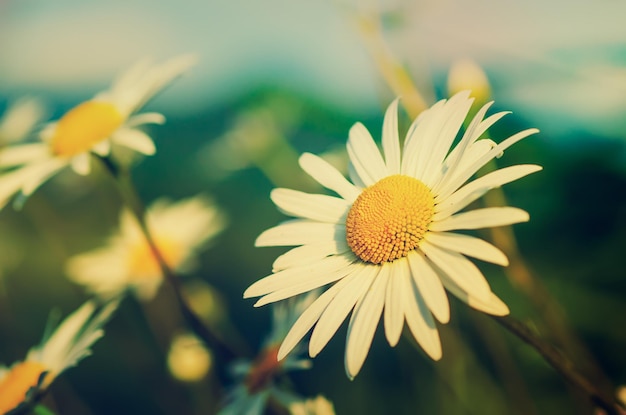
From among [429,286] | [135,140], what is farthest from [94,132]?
[429,286]

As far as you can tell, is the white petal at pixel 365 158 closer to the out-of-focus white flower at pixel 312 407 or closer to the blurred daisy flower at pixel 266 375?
the blurred daisy flower at pixel 266 375

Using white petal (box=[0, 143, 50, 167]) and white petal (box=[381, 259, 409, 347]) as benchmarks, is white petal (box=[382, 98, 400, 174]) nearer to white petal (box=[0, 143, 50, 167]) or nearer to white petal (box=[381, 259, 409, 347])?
white petal (box=[381, 259, 409, 347])

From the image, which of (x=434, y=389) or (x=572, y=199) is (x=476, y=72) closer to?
(x=572, y=199)

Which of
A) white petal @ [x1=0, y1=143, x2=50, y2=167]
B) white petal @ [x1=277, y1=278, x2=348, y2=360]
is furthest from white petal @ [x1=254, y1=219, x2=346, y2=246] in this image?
white petal @ [x1=0, y1=143, x2=50, y2=167]

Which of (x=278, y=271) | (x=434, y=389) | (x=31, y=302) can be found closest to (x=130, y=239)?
(x=31, y=302)

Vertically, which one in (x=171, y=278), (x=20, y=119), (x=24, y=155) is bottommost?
(x=171, y=278)

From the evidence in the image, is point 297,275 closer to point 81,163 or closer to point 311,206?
point 311,206

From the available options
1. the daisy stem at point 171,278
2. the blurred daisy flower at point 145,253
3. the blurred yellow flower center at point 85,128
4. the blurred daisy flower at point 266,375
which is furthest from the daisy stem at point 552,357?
the blurred daisy flower at point 145,253
